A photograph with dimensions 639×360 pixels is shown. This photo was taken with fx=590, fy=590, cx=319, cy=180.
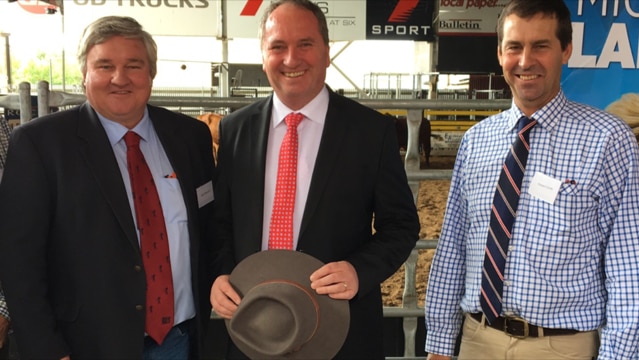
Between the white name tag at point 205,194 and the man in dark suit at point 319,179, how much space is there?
5 cm

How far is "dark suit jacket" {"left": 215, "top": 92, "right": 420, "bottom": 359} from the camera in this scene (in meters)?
1.81

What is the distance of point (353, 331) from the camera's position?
1.89m

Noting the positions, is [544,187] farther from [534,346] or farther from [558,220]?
[534,346]

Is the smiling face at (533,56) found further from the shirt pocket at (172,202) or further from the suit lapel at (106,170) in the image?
the suit lapel at (106,170)

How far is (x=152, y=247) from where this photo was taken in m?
1.79

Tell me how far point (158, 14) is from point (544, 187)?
45.0 feet

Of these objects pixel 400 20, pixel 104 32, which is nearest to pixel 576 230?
pixel 104 32

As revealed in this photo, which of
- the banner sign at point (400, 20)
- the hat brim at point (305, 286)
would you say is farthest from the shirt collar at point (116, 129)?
the banner sign at point (400, 20)

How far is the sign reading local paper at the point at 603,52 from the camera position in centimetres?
284

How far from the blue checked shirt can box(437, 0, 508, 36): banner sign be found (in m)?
14.6

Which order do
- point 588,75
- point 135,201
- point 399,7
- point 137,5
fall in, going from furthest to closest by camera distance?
point 399,7 → point 137,5 → point 588,75 → point 135,201

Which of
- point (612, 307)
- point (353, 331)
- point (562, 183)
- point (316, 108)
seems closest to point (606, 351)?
point (612, 307)

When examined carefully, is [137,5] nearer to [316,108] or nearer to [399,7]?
[399,7]

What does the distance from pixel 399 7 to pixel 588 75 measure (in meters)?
13.2
